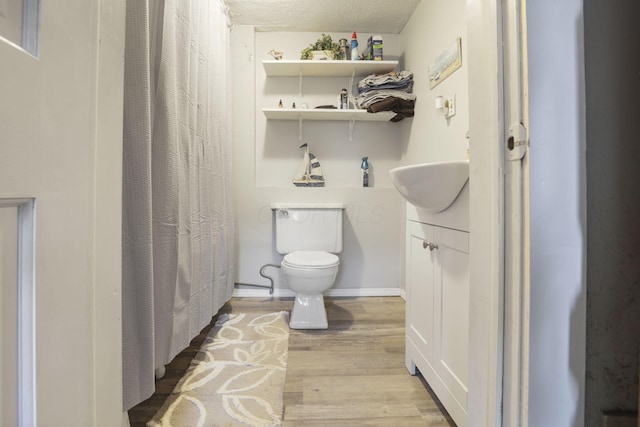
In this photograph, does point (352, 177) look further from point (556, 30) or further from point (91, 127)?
point (91, 127)

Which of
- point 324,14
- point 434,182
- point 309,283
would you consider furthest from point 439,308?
point 324,14

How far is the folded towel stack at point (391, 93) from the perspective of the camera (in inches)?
77.3

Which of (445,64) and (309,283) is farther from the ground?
(445,64)

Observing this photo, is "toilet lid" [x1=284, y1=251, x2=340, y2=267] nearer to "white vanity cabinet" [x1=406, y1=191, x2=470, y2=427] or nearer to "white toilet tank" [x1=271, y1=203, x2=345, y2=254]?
"white toilet tank" [x1=271, y1=203, x2=345, y2=254]

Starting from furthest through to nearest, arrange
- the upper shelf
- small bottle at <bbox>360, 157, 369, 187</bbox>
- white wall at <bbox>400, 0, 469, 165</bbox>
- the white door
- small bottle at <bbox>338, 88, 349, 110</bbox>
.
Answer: small bottle at <bbox>360, 157, 369, 187</bbox>, small bottle at <bbox>338, 88, 349, 110</bbox>, the upper shelf, white wall at <bbox>400, 0, 469, 165</bbox>, the white door

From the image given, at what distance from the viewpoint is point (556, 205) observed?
0.47m

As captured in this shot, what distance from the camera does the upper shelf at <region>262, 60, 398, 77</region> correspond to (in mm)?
2049

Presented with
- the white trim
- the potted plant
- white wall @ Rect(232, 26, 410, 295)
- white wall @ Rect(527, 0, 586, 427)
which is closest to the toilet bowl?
white wall @ Rect(232, 26, 410, 295)

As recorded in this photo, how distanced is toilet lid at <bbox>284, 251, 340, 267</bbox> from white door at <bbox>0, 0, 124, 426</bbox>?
1.21m

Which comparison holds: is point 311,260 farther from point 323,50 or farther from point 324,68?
point 323,50

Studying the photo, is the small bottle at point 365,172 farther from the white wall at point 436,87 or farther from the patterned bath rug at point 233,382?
the patterned bath rug at point 233,382

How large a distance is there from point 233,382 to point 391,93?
6.41 ft

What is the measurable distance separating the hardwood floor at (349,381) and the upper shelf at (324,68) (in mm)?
1822

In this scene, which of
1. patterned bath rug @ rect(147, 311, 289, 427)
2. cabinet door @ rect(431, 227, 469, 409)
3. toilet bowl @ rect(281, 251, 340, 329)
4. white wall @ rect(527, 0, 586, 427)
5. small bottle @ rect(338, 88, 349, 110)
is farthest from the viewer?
small bottle @ rect(338, 88, 349, 110)
